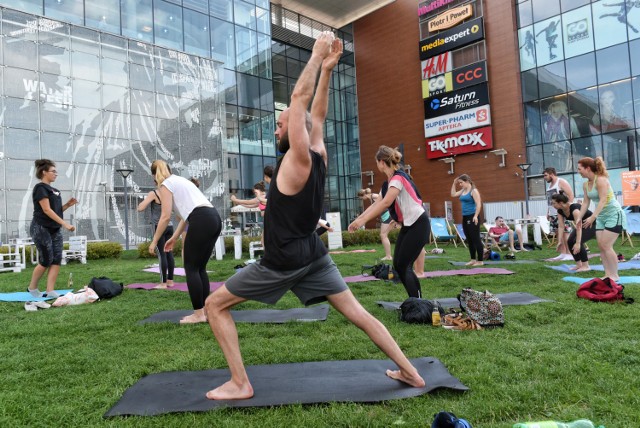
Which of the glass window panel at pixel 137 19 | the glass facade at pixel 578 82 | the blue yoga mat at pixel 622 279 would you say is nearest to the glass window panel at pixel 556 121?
the glass facade at pixel 578 82

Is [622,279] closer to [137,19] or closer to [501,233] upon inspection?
[501,233]

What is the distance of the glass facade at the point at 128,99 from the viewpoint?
17.6 metres

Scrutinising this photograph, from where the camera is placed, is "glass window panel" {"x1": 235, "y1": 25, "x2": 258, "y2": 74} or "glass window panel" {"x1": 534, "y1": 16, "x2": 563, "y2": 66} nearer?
"glass window panel" {"x1": 534, "y1": 16, "x2": 563, "y2": 66}

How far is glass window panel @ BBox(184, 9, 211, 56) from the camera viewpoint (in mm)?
22891

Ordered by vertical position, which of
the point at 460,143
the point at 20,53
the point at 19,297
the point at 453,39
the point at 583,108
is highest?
the point at 453,39

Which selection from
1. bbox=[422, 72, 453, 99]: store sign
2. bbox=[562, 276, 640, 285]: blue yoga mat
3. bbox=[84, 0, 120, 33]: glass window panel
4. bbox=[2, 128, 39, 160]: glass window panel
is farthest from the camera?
bbox=[422, 72, 453, 99]: store sign

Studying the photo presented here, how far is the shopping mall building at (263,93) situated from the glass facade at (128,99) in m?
0.06

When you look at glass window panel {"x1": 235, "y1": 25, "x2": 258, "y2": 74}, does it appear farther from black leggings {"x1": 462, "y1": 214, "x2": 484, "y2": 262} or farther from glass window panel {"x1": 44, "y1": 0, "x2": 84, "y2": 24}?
black leggings {"x1": 462, "y1": 214, "x2": 484, "y2": 262}

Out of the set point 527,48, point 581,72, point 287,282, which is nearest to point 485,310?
point 287,282

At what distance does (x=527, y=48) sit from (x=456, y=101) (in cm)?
458

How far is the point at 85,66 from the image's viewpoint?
19391 millimetres

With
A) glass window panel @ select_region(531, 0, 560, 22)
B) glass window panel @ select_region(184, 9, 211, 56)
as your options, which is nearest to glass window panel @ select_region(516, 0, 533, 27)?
glass window panel @ select_region(531, 0, 560, 22)

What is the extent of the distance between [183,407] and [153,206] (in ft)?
18.7

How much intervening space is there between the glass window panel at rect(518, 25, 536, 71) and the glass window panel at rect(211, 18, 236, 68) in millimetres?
16225
